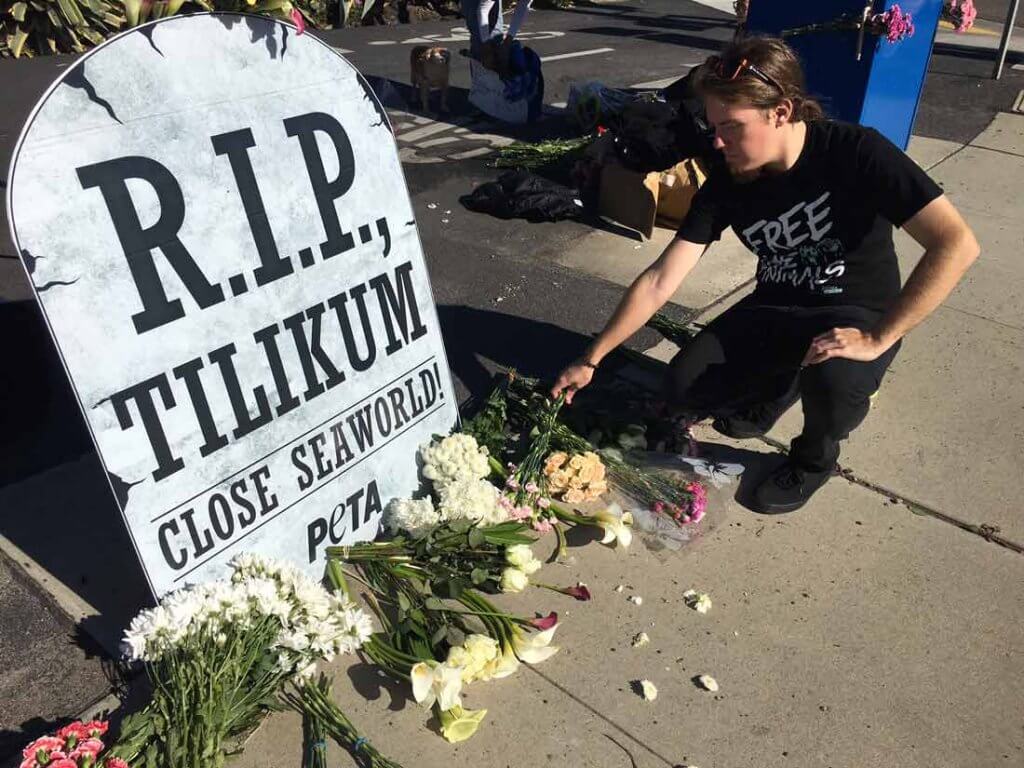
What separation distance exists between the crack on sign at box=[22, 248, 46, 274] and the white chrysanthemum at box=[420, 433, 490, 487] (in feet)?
3.98

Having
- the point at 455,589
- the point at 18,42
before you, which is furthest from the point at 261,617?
the point at 18,42

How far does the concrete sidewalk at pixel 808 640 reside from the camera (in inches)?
77.1

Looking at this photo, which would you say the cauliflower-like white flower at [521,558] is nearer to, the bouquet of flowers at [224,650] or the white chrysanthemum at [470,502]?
the white chrysanthemum at [470,502]

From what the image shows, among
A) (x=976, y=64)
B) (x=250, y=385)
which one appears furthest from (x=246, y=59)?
(x=976, y=64)

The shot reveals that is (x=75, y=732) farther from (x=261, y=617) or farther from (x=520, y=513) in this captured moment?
(x=520, y=513)

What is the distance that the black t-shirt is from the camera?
7.88 feet

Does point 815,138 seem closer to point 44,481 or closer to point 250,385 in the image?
point 250,385

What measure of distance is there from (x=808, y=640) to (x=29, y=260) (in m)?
2.04

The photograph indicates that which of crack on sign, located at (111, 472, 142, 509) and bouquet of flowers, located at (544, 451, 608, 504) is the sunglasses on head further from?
crack on sign, located at (111, 472, 142, 509)

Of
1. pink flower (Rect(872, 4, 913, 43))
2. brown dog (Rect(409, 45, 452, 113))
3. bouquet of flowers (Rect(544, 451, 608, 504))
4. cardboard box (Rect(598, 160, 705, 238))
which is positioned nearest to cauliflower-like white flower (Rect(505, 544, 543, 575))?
bouquet of flowers (Rect(544, 451, 608, 504))

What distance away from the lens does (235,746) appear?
6.16 feet

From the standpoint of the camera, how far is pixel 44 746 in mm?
1704

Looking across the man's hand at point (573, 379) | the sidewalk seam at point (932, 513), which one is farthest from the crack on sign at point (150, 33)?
the sidewalk seam at point (932, 513)

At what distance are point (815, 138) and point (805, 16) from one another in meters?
3.31
